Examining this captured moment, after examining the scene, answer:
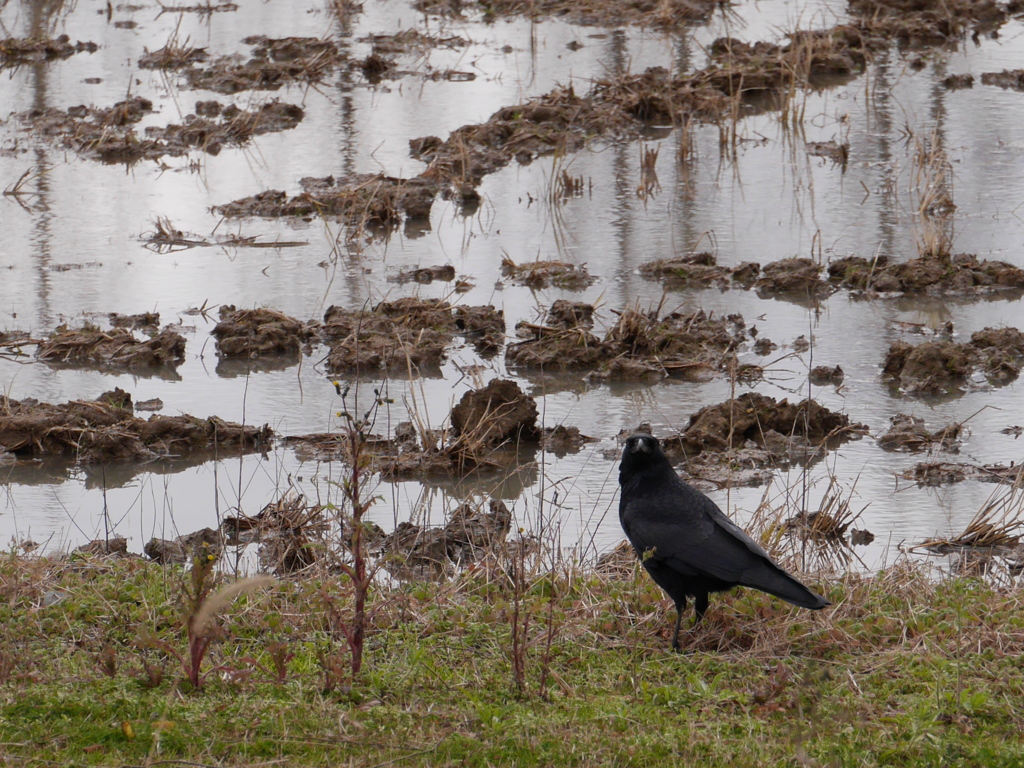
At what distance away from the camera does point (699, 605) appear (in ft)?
16.6

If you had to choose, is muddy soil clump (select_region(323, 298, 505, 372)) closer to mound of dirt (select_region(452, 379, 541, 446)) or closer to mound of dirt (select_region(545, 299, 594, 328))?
mound of dirt (select_region(545, 299, 594, 328))

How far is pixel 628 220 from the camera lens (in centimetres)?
1151

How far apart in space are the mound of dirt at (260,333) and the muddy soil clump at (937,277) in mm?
3936

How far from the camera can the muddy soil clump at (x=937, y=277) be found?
31.8 ft

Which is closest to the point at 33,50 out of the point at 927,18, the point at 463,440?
the point at 927,18

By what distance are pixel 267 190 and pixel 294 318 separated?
3.30 m

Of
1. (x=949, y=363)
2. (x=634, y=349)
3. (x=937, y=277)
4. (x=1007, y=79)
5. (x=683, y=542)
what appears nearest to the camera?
(x=683, y=542)

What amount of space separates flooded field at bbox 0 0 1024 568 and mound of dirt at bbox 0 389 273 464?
0.02 m

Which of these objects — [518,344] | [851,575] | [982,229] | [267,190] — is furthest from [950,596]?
[267,190]

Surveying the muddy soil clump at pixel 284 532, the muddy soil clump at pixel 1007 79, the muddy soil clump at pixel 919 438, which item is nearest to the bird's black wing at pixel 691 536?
the muddy soil clump at pixel 284 532

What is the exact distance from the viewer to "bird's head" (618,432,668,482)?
16.9 ft

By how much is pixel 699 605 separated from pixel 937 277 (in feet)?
17.9

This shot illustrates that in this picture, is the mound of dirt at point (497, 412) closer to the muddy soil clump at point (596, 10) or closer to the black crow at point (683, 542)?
the black crow at point (683, 542)

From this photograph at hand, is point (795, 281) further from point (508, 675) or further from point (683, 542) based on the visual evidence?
point (508, 675)
